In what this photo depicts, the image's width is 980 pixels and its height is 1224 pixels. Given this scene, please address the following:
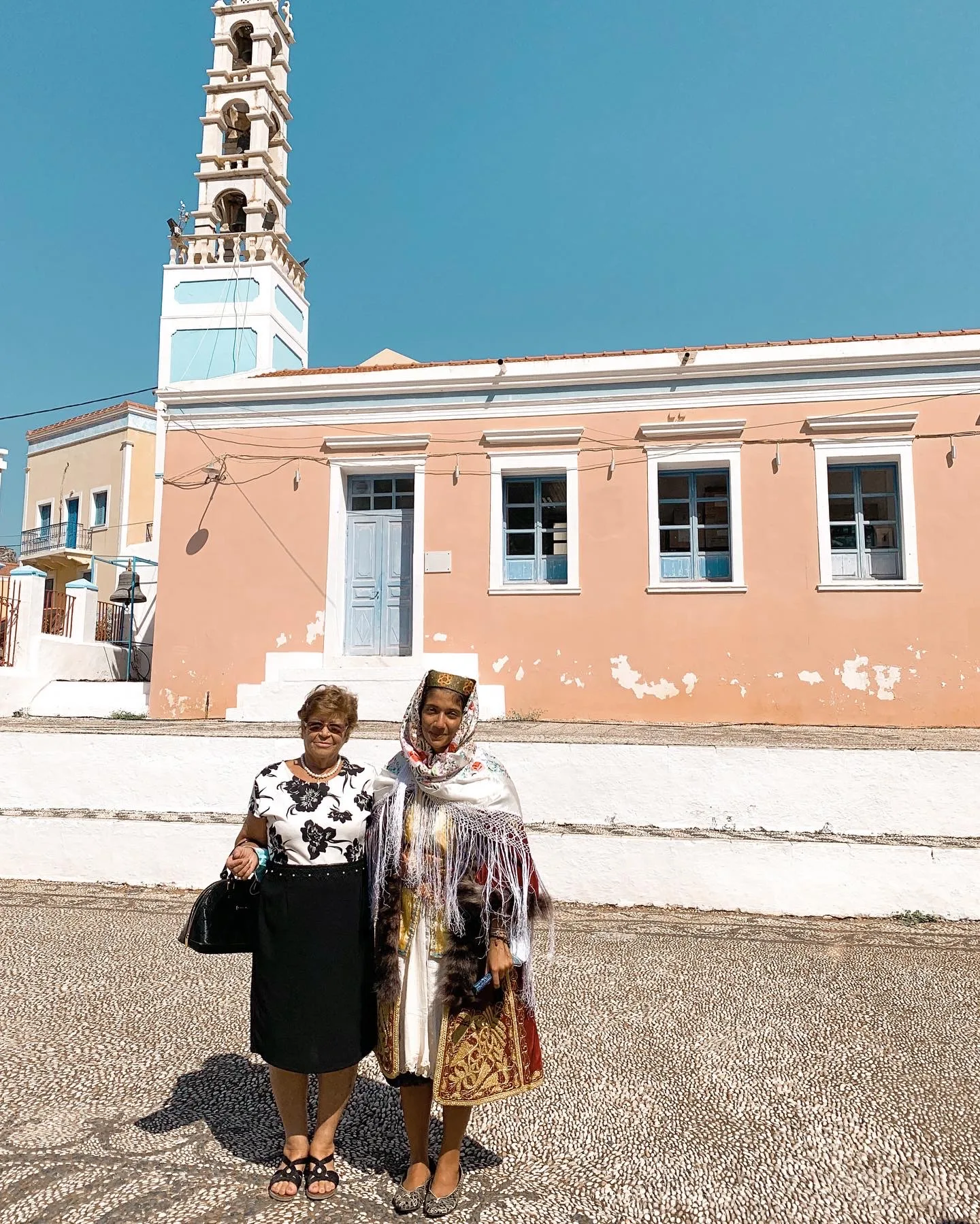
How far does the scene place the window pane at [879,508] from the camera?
10.8m

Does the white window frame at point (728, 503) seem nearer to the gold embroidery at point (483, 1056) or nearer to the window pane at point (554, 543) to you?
the window pane at point (554, 543)

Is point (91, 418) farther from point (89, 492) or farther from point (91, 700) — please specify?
point (91, 700)

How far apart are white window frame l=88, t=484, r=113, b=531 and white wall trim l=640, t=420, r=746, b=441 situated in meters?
23.5

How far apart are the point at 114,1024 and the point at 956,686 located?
9.68 meters

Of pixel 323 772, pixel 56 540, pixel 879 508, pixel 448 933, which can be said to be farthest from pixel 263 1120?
pixel 56 540

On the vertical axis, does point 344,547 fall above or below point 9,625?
above

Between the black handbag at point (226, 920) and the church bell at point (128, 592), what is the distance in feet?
50.5

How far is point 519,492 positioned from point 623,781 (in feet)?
19.6

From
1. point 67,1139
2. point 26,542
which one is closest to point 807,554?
point 67,1139

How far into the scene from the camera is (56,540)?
30672mm

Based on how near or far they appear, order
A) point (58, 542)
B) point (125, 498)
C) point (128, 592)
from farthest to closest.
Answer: point (58, 542) < point (125, 498) < point (128, 592)

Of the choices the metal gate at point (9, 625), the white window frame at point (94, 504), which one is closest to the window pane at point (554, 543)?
the metal gate at point (9, 625)

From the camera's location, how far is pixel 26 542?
31.8m

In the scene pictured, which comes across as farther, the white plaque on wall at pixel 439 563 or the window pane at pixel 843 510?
the white plaque on wall at pixel 439 563
